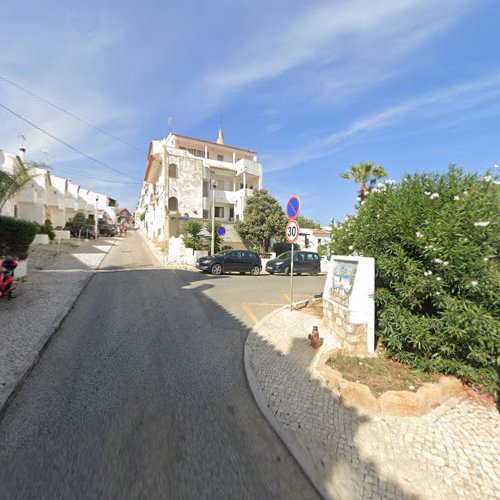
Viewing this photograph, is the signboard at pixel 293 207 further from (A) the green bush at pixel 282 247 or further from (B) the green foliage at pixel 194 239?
(A) the green bush at pixel 282 247

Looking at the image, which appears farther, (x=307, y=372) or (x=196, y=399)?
(x=307, y=372)

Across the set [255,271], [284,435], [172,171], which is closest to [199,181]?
[172,171]

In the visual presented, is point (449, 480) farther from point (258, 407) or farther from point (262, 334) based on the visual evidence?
point (262, 334)

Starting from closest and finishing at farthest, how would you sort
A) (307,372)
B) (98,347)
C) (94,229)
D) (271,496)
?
(271,496) → (307,372) → (98,347) → (94,229)

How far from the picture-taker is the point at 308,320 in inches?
A: 269

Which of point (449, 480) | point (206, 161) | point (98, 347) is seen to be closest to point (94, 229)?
point (206, 161)

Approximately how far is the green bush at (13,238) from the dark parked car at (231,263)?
25.4 ft

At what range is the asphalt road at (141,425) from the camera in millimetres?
2256

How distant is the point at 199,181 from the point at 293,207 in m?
21.8

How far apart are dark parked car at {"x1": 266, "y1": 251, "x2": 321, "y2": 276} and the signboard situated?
946cm

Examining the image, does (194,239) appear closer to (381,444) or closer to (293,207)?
(293,207)

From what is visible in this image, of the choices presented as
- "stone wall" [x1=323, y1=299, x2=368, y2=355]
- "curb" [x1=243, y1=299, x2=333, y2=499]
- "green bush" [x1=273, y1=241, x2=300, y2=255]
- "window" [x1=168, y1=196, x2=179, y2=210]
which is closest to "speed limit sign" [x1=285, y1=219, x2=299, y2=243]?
"stone wall" [x1=323, y1=299, x2=368, y2=355]

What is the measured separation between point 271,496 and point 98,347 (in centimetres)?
402

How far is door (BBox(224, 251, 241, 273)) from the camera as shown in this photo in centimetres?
1473
